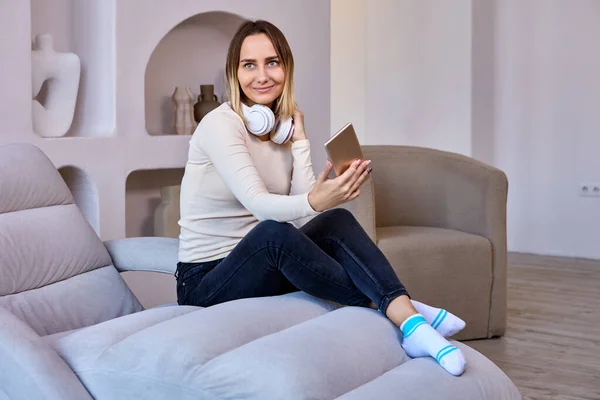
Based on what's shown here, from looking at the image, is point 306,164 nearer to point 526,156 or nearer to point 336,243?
point 336,243

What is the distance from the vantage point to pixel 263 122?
99.6 inches

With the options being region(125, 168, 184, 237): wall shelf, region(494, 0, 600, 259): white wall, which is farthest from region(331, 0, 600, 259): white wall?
region(125, 168, 184, 237): wall shelf

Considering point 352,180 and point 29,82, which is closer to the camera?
point 352,180

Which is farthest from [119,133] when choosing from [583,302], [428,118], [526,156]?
[526,156]

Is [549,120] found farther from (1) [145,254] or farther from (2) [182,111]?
(1) [145,254]

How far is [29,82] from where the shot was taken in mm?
3234

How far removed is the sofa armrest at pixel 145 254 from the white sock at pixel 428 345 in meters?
0.81

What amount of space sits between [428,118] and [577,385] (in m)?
3.05

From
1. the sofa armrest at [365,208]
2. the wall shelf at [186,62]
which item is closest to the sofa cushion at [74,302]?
the sofa armrest at [365,208]

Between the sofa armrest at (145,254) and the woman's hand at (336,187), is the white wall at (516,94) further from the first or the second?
the woman's hand at (336,187)

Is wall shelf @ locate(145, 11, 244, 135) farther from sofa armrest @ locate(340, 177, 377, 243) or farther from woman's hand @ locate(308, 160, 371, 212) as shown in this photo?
woman's hand @ locate(308, 160, 371, 212)

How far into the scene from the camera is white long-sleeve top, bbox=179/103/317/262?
2.43 metres

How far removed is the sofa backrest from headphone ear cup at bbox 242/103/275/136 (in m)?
0.60

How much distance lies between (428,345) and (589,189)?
3882 millimetres
